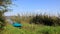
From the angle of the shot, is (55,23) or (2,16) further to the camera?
(55,23)

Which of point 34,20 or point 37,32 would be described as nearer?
point 37,32

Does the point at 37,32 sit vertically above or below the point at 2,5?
below

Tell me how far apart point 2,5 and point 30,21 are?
334 inches

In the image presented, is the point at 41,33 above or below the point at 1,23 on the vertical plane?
below

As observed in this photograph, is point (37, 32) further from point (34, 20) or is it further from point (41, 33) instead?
point (34, 20)

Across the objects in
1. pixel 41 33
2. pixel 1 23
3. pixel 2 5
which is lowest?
pixel 41 33

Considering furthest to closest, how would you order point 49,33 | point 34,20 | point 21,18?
point 34,20 < point 21,18 < point 49,33

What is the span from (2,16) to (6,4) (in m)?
0.66

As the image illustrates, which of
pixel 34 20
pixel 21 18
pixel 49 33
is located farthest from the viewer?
pixel 34 20

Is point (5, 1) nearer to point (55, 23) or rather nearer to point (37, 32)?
point (37, 32)

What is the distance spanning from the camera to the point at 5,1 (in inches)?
359

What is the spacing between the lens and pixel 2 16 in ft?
30.1

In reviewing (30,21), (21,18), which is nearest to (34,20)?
(30,21)

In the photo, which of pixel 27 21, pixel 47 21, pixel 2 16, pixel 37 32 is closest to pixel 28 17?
pixel 27 21
